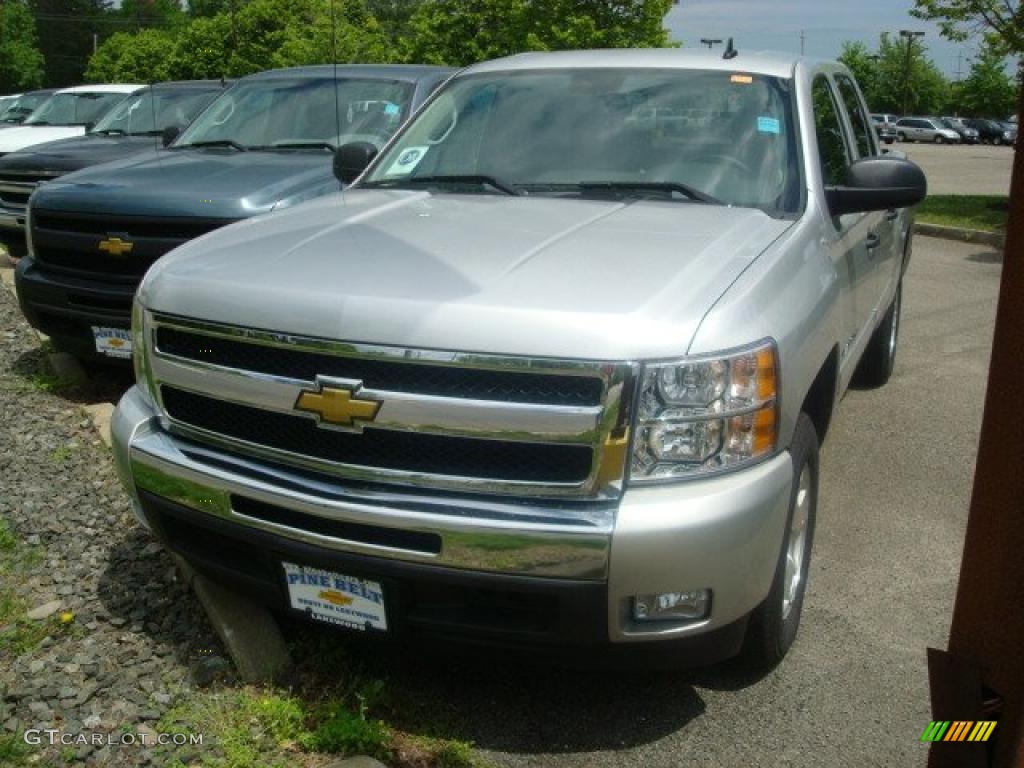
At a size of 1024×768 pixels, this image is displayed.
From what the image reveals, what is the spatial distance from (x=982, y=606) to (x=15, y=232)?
9343 millimetres

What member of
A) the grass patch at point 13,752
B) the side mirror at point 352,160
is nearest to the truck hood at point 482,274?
the side mirror at point 352,160

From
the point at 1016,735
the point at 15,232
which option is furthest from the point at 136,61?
the point at 1016,735

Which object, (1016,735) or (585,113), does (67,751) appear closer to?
(1016,735)

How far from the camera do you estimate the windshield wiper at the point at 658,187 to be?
3.82m

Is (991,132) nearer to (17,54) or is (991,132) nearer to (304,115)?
(17,54)

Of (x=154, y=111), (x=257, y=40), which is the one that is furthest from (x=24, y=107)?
(x=154, y=111)

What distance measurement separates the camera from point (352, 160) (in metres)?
4.82

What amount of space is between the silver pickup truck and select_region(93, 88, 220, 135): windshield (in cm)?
721

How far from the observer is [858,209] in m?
3.93

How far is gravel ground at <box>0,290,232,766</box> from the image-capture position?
118 inches

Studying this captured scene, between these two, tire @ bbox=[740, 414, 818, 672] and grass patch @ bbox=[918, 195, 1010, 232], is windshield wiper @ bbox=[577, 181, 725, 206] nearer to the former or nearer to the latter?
tire @ bbox=[740, 414, 818, 672]

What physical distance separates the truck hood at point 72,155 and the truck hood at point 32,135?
369cm

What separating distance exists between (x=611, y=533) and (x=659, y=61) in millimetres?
2547

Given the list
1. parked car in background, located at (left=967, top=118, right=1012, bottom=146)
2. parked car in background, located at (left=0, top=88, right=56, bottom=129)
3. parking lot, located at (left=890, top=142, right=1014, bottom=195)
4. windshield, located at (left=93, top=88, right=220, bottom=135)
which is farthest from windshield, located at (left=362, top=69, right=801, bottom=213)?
parked car in background, located at (left=967, top=118, right=1012, bottom=146)
